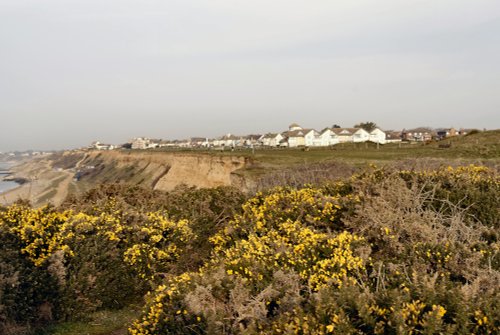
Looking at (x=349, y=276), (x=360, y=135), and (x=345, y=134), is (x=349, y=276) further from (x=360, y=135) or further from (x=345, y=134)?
(x=345, y=134)

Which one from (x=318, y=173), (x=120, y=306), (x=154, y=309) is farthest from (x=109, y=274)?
(x=318, y=173)

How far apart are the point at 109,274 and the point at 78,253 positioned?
72 cm

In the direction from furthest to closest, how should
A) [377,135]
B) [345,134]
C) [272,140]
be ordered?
[272,140] → [377,135] → [345,134]

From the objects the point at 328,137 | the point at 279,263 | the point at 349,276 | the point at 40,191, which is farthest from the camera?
the point at 328,137

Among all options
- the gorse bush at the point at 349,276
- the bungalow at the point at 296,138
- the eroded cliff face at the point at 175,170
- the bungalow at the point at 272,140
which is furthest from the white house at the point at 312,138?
the gorse bush at the point at 349,276

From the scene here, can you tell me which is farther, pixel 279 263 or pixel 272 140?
pixel 272 140

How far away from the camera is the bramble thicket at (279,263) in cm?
396

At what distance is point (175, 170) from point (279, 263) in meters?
55.8

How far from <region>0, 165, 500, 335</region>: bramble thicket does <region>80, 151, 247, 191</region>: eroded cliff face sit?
21.5 m

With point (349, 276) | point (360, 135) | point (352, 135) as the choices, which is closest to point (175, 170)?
point (349, 276)

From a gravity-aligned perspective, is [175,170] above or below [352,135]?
below

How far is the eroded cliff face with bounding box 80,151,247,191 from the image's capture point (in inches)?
1813

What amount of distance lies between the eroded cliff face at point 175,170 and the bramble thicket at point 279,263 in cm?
2146

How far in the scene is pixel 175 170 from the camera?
197 ft
